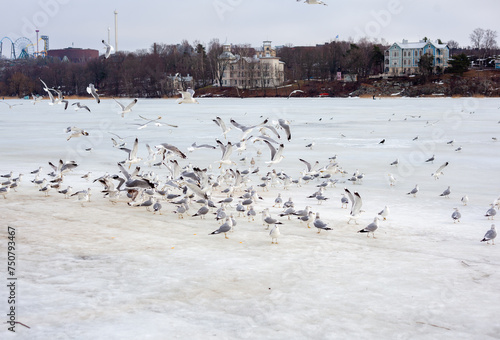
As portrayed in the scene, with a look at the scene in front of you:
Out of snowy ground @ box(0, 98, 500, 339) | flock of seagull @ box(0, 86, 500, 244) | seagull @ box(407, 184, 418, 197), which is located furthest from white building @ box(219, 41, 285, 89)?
snowy ground @ box(0, 98, 500, 339)

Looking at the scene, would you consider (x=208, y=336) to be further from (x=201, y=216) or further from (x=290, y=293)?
(x=201, y=216)

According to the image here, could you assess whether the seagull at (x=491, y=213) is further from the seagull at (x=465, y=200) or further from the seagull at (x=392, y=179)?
the seagull at (x=392, y=179)

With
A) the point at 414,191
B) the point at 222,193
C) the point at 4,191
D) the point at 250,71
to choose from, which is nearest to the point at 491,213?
the point at 414,191

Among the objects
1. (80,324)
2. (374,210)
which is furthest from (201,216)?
(80,324)

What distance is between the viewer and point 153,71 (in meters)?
118

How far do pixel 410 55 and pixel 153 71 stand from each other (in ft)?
181

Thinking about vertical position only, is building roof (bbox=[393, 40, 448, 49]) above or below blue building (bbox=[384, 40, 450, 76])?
above

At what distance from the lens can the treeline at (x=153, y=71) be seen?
10825 cm

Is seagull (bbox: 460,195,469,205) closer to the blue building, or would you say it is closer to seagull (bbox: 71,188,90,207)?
seagull (bbox: 71,188,90,207)

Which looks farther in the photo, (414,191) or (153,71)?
(153,71)

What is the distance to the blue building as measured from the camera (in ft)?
376

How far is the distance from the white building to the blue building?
23.9 m

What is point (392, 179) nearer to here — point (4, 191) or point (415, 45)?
point (4, 191)

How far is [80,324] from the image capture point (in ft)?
19.6
